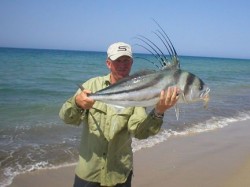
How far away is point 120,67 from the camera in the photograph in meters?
3.40

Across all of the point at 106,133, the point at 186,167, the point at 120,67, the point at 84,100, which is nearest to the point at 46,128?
the point at 186,167

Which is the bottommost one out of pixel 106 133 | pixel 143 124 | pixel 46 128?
pixel 46 128

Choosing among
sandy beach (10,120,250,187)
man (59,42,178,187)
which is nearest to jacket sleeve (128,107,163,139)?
man (59,42,178,187)

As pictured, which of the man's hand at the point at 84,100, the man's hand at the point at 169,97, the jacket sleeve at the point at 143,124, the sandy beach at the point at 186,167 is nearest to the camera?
the man's hand at the point at 169,97

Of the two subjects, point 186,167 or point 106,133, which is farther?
point 186,167

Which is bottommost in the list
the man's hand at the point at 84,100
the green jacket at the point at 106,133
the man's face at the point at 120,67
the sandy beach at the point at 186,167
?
the sandy beach at the point at 186,167

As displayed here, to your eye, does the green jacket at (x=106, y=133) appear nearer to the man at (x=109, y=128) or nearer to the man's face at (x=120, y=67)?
the man at (x=109, y=128)

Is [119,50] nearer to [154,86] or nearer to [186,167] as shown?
[154,86]

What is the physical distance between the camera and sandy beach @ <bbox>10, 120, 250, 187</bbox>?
6.58m

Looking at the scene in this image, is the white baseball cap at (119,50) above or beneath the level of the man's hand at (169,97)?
above

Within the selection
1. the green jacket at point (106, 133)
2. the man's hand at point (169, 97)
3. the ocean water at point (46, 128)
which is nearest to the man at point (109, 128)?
the green jacket at point (106, 133)

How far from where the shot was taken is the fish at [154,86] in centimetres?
294

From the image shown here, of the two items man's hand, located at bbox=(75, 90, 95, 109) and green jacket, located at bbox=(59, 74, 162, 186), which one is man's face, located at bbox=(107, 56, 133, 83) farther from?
man's hand, located at bbox=(75, 90, 95, 109)

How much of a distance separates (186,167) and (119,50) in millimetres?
4683
